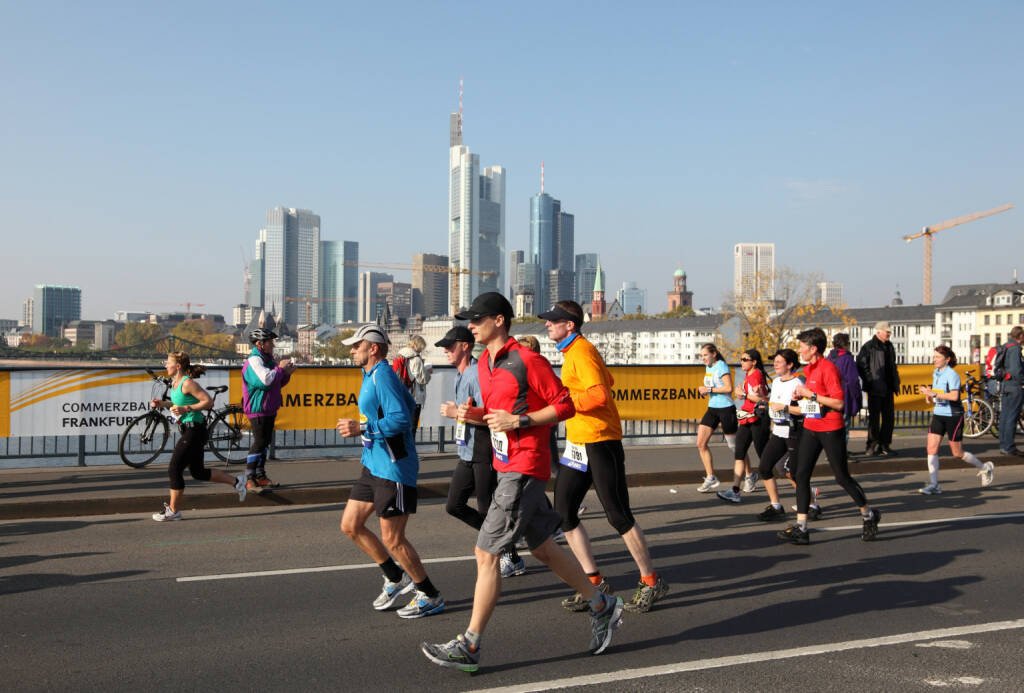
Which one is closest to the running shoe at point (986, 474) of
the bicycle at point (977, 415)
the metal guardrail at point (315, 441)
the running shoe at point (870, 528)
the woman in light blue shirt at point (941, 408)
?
the woman in light blue shirt at point (941, 408)

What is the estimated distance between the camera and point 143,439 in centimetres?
1313

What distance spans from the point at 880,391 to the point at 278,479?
32.2 ft

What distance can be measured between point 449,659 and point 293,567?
9.44 ft

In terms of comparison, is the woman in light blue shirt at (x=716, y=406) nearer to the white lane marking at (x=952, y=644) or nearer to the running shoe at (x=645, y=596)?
the running shoe at (x=645, y=596)

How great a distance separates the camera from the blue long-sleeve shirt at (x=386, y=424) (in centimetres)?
579

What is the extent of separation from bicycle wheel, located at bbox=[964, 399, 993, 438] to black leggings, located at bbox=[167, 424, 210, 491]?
14.8m

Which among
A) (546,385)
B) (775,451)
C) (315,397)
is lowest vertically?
(775,451)

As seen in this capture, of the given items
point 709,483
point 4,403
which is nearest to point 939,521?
point 709,483

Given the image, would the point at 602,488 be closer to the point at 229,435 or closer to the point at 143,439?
the point at 143,439

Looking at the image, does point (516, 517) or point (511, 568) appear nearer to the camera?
point (516, 517)

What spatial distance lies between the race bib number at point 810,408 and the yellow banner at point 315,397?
25.8ft

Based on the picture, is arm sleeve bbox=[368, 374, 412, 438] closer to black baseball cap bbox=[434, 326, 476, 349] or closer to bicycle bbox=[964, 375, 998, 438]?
black baseball cap bbox=[434, 326, 476, 349]

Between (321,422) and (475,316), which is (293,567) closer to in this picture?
(475,316)

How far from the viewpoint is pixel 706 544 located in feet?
27.0
